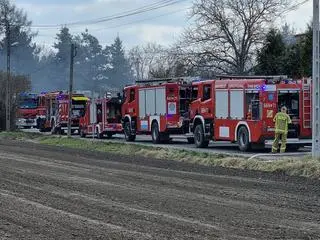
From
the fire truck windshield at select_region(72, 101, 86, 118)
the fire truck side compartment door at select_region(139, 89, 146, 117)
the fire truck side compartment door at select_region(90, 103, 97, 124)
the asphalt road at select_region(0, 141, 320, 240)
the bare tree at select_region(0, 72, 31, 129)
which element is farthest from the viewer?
the bare tree at select_region(0, 72, 31, 129)

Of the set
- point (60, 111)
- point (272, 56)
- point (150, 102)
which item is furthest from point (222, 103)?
point (60, 111)

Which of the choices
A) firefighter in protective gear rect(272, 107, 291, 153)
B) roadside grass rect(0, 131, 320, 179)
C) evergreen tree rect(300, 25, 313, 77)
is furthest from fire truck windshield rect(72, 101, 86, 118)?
firefighter in protective gear rect(272, 107, 291, 153)

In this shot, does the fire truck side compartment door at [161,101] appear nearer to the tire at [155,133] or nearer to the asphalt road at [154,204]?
the tire at [155,133]

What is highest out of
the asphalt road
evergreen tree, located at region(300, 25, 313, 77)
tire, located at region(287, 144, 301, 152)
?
evergreen tree, located at region(300, 25, 313, 77)

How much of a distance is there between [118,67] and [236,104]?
90.5 meters

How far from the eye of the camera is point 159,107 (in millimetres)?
32750

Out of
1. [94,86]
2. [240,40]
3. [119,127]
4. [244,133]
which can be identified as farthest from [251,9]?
[94,86]

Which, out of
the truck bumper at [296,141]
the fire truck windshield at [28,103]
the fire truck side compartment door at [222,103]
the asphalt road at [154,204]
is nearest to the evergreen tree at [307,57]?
the fire truck side compartment door at [222,103]

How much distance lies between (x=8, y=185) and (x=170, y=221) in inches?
248

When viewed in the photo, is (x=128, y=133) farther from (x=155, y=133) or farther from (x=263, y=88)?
(x=263, y=88)

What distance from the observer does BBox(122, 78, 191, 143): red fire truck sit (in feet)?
105

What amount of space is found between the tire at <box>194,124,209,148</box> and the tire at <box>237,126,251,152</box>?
109 inches

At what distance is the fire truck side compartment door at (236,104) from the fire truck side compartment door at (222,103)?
394 millimetres

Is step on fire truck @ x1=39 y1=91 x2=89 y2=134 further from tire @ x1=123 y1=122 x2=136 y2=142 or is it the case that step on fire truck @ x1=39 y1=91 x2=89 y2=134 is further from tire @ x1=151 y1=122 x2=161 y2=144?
tire @ x1=151 y1=122 x2=161 y2=144
